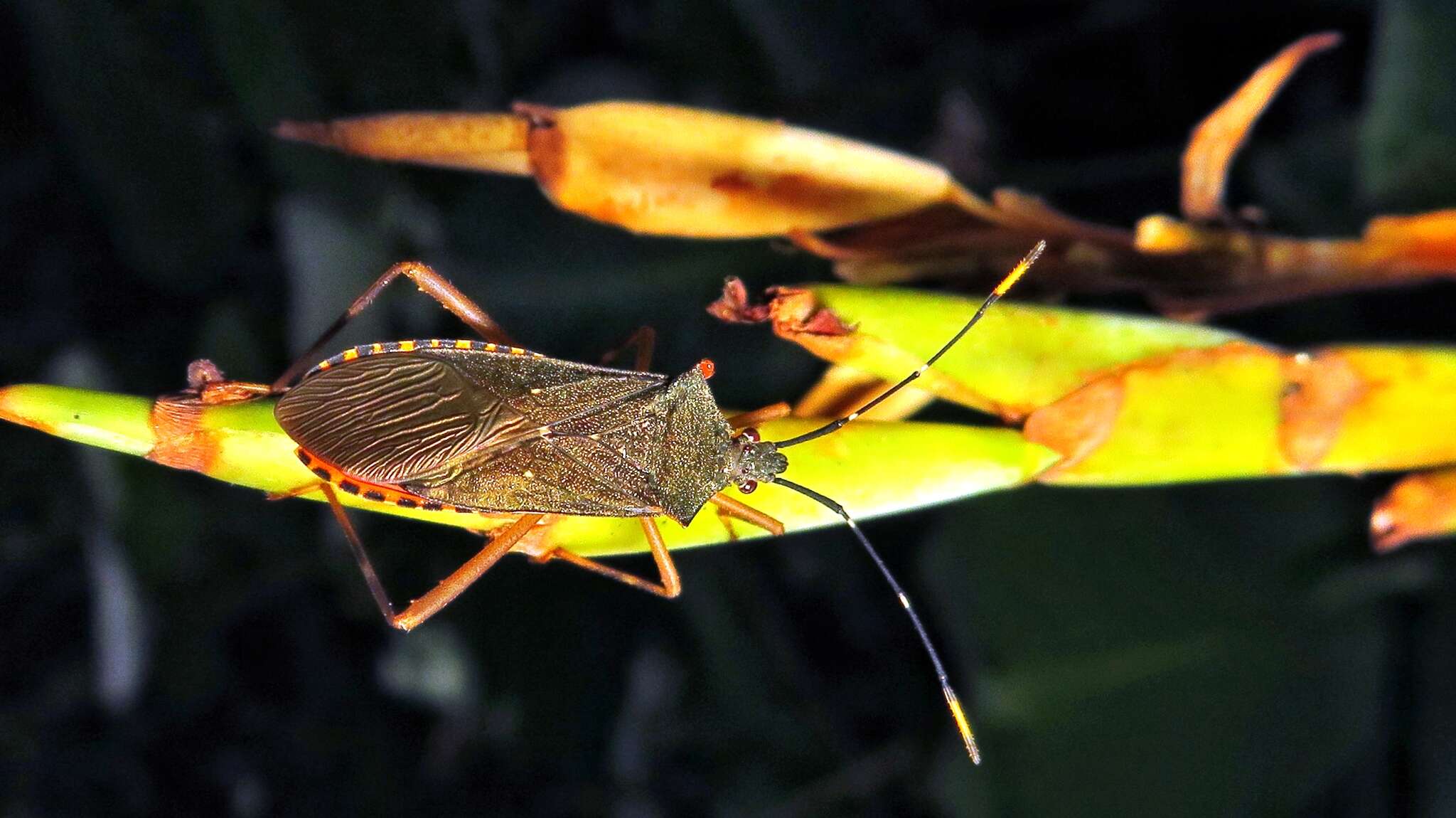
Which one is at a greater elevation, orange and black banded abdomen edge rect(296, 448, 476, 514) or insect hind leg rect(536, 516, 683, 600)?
orange and black banded abdomen edge rect(296, 448, 476, 514)

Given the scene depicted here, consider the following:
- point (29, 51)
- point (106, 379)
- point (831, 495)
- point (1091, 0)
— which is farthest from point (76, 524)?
point (1091, 0)

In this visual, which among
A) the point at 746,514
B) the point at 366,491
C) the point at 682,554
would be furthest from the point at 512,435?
the point at 682,554

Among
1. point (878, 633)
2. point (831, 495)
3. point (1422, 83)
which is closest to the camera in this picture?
point (831, 495)

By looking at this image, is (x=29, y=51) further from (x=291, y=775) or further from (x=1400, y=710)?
(x=1400, y=710)

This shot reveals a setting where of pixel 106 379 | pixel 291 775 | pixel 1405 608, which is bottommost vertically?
pixel 291 775

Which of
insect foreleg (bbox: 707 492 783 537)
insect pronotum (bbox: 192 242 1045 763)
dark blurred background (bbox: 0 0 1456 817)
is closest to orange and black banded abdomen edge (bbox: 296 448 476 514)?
insect pronotum (bbox: 192 242 1045 763)

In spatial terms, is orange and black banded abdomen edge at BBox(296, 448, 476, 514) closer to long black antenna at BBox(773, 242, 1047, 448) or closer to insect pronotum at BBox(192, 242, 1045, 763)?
insect pronotum at BBox(192, 242, 1045, 763)

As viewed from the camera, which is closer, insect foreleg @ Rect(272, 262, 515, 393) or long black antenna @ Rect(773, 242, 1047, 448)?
long black antenna @ Rect(773, 242, 1047, 448)
